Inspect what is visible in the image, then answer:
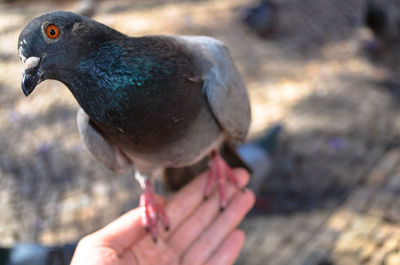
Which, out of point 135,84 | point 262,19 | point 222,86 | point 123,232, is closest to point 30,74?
point 135,84

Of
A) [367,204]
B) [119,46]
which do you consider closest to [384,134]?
[367,204]

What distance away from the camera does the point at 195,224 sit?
9.96 ft

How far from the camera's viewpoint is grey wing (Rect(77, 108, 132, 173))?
2475mm

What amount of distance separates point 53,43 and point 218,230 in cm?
190

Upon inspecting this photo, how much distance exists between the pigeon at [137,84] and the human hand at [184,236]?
506 mm

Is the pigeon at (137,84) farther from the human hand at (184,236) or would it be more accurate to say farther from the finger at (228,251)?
the finger at (228,251)

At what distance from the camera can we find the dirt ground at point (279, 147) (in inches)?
151

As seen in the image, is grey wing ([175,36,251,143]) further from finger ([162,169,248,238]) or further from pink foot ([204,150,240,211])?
finger ([162,169,248,238])

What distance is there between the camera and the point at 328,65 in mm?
6543

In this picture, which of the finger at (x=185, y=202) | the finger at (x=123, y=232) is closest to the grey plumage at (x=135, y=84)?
the finger at (x=123, y=232)

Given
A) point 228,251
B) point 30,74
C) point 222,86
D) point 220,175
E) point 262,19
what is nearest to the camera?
point 30,74

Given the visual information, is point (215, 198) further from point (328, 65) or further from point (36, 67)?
point (328, 65)

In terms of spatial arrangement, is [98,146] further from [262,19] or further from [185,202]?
[262,19]

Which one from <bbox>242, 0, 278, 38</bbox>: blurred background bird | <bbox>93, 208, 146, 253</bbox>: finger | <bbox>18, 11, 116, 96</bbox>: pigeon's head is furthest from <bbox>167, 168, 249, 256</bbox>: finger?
<bbox>242, 0, 278, 38</bbox>: blurred background bird
